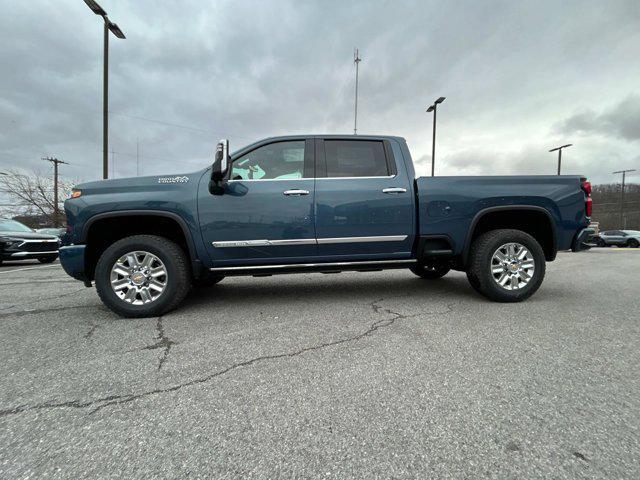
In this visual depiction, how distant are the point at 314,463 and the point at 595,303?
4024 millimetres

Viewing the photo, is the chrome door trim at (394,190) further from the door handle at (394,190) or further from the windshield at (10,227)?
the windshield at (10,227)

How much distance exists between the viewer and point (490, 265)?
3.71 metres

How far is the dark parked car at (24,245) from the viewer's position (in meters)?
9.36

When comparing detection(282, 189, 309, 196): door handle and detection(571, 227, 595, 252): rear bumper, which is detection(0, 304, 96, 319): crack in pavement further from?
detection(571, 227, 595, 252): rear bumper

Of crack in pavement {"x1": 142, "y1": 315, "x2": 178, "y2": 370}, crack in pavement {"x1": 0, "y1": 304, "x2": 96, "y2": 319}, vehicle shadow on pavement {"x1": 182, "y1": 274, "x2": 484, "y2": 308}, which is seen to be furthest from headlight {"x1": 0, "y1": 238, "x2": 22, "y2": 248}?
crack in pavement {"x1": 142, "y1": 315, "x2": 178, "y2": 370}

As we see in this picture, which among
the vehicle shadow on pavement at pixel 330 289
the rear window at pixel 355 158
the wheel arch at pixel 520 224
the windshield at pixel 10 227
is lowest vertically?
the vehicle shadow on pavement at pixel 330 289

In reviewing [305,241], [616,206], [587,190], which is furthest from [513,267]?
[616,206]

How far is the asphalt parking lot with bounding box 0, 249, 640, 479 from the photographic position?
1.34 m

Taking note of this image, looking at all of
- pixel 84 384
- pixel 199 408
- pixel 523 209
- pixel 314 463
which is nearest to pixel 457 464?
pixel 314 463

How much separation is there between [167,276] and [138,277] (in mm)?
295

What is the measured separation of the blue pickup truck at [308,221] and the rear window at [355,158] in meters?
0.01

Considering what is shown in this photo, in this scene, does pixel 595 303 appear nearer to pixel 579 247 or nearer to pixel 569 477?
pixel 579 247

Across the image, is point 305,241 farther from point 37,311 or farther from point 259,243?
point 37,311

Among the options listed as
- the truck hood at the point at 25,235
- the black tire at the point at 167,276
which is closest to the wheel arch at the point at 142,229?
the black tire at the point at 167,276
